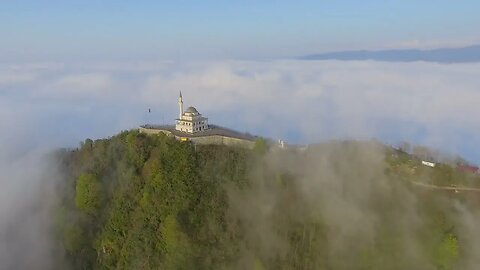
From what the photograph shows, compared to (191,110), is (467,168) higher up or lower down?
lower down

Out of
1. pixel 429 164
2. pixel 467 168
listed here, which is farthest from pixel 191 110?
pixel 467 168

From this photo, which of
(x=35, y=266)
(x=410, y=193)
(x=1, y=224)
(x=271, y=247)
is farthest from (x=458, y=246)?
(x=1, y=224)

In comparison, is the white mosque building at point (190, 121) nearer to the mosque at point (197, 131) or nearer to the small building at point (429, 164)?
the mosque at point (197, 131)

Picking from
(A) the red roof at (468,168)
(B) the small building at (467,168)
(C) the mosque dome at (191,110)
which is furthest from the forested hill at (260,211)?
(C) the mosque dome at (191,110)

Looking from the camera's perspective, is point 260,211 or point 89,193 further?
point 89,193

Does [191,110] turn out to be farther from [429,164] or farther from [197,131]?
[429,164]

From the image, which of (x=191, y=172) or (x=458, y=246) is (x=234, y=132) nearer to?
(x=191, y=172)
